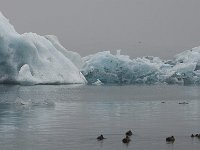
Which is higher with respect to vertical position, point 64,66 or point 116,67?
point 116,67

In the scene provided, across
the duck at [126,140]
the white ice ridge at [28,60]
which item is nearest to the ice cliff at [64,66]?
the white ice ridge at [28,60]

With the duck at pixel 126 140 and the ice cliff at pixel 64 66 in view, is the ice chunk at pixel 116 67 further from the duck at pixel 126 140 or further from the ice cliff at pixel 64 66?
the duck at pixel 126 140

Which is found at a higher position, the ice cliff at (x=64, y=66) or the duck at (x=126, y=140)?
the ice cliff at (x=64, y=66)

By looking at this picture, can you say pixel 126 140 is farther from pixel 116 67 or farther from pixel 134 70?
pixel 134 70

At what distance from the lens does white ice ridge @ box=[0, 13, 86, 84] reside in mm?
97812

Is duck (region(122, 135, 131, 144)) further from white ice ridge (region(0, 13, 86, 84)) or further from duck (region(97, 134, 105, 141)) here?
white ice ridge (region(0, 13, 86, 84))

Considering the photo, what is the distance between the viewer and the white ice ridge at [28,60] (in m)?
97.8

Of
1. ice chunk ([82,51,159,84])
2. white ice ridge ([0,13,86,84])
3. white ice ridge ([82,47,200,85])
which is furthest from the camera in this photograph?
white ice ridge ([82,47,200,85])

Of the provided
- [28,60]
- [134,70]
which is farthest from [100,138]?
[134,70]

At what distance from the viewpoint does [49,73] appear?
351 ft

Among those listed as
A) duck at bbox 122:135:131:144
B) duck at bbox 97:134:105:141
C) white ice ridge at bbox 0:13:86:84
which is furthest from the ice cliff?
duck at bbox 122:135:131:144

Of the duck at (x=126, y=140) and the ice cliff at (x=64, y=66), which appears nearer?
the duck at (x=126, y=140)

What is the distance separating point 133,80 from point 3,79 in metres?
52.9

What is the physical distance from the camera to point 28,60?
100 m
